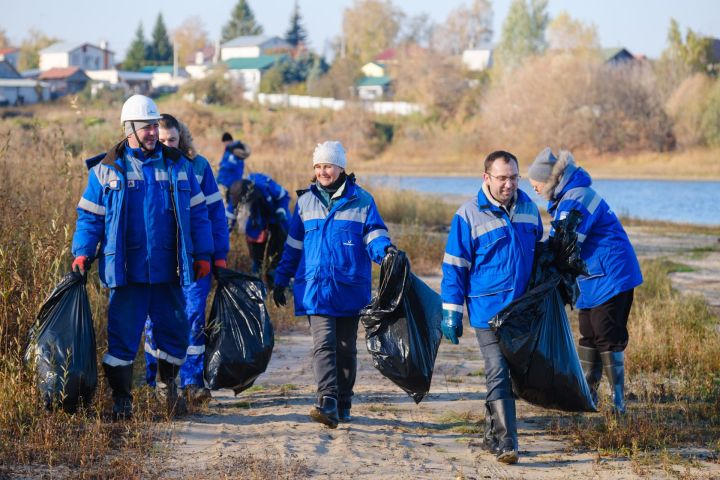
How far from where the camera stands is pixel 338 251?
5512 mm

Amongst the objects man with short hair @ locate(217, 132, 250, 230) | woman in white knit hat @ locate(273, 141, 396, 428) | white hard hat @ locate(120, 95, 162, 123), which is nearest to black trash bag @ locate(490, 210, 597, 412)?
woman in white knit hat @ locate(273, 141, 396, 428)

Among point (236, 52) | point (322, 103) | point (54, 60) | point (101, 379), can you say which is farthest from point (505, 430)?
point (236, 52)

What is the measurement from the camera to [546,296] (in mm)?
5055

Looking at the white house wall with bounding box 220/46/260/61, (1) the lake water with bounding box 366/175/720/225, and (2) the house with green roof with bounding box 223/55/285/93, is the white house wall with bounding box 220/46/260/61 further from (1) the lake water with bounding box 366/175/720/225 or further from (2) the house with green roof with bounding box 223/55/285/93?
(1) the lake water with bounding box 366/175/720/225

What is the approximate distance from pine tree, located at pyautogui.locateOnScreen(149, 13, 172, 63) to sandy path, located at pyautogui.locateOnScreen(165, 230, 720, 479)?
100 metres

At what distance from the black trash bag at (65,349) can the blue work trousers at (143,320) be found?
0.20 meters

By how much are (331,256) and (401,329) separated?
0.58m

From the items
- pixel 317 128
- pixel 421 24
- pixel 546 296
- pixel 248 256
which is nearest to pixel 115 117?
pixel 248 256

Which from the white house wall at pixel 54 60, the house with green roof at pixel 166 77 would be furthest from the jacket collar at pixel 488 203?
the white house wall at pixel 54 60

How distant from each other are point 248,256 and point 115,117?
3.74 metres

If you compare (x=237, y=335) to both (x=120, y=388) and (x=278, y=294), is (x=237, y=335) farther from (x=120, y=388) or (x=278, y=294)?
(x=120, y=388)

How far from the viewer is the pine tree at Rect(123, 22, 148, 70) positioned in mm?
96938

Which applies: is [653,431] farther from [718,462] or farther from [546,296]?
Result: [546,296]

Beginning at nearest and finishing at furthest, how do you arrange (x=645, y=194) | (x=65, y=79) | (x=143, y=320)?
(x=143, y=320) → (x=645, y=194) → (x=65, y=79)
